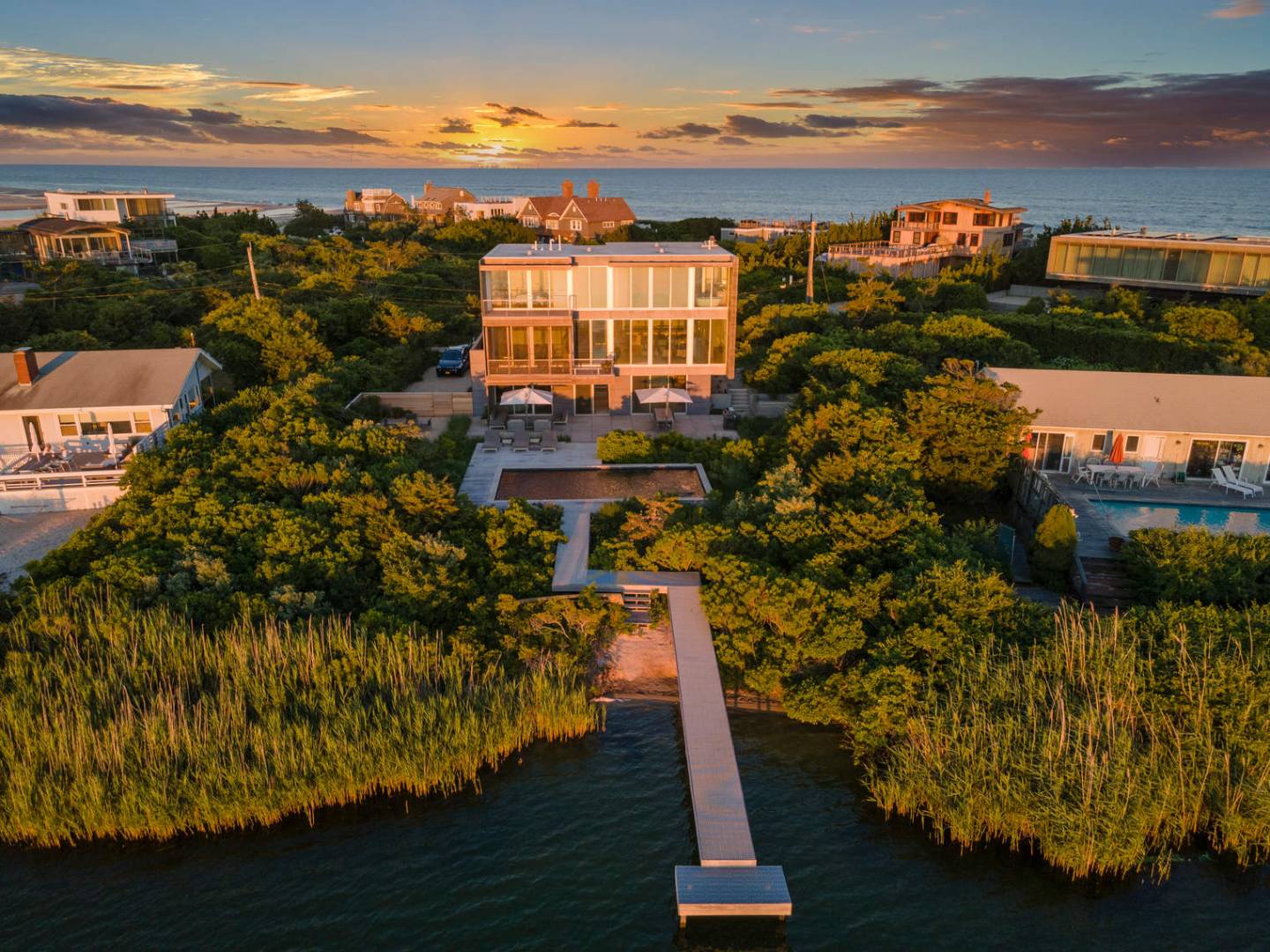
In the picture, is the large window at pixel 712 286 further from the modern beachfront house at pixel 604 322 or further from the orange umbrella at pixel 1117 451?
the orange umbrella at pixel 1117 451

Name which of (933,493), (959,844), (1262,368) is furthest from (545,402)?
(1262,368)

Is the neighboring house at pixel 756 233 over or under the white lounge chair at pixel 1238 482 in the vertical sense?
over

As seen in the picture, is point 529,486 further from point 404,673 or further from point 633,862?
point 633,862

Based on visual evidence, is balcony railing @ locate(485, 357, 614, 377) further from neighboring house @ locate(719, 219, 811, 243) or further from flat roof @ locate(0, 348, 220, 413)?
neighboring house @ locate(719, 219, 811, 243)

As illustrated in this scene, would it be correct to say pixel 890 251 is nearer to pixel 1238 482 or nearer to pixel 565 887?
pixel 1238 482

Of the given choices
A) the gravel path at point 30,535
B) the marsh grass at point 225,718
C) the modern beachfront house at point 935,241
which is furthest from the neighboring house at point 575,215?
the marsh grass at point 225,718

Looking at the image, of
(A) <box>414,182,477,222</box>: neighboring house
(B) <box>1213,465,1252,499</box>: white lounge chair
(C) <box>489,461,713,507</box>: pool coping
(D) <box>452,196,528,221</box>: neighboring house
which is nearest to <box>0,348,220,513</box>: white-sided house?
(C) <box>489,461,713,507</box>: pool coping

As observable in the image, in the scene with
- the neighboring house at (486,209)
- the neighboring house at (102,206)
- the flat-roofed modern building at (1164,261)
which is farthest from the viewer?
the neighboring house at (486,209)
